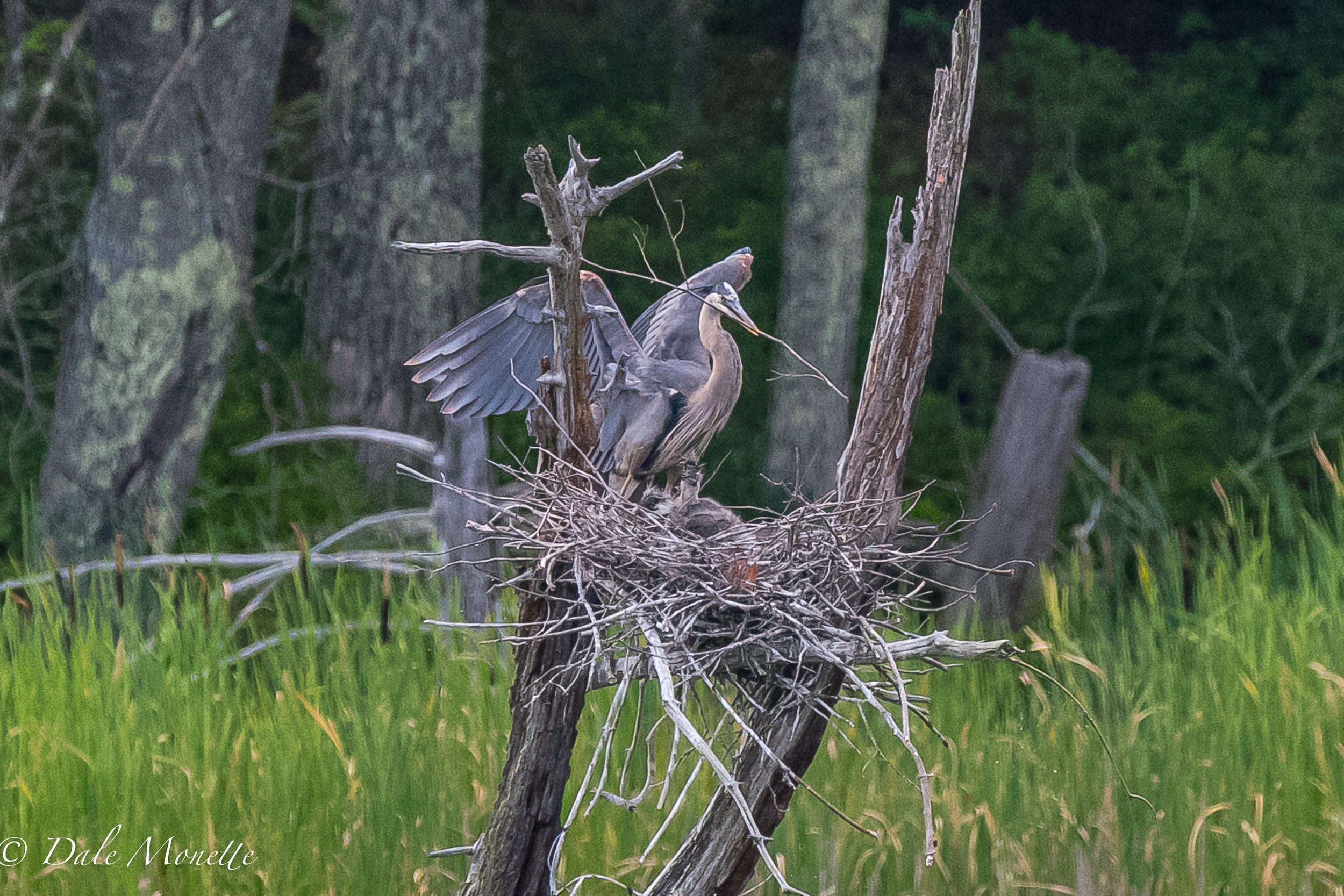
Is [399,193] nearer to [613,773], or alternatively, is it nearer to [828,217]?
[828,217]

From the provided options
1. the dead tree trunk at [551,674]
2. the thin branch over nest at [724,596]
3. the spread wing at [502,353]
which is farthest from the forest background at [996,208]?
the thin branch over nest at [724,596]

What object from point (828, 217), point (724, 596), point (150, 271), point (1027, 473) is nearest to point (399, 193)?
point (150, 271)

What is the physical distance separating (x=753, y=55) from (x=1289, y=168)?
112 inches

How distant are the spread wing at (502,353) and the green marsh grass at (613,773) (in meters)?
0.91

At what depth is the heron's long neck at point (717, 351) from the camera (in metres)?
2.15

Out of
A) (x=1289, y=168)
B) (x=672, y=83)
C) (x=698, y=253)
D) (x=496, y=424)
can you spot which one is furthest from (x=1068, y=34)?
(x=496, y=424)

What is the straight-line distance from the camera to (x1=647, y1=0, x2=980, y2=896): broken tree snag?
2.04m

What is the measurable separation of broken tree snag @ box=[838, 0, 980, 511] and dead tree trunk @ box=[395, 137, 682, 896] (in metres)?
0.42

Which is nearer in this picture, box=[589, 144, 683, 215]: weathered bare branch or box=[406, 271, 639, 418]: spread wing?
box=[589, 144, 683, 215]: weathered bare branch

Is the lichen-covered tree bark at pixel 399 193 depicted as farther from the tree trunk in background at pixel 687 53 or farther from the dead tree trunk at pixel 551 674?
the dead tree trunk at pixel 551 674

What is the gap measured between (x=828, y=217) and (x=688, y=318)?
308cm

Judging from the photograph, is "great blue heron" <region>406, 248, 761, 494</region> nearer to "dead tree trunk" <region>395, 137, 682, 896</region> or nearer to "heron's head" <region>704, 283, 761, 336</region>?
"heron's head" <region>704, 283, 761, 336</region>

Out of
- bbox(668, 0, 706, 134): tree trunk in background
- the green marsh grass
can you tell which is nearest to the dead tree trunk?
the green marsh grass

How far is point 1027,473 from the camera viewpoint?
3.90 meters
